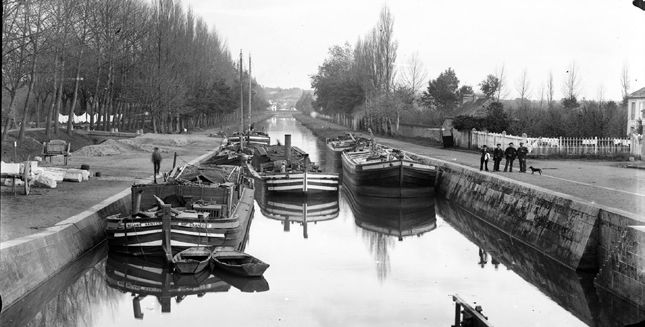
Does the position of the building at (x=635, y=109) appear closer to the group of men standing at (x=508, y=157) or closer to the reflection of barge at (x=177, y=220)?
the group of men standing at (x=508, y=157)

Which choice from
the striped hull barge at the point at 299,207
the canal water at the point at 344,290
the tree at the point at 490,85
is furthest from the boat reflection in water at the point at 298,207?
the tree at the point at 490,85

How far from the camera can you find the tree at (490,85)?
92.1 meters

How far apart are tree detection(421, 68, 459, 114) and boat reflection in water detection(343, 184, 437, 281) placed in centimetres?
5727

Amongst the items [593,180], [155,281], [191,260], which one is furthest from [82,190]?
[593,180]

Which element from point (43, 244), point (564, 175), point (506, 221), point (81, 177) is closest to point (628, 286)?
point (506, 221)

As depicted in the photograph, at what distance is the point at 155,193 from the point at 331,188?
47.2ft

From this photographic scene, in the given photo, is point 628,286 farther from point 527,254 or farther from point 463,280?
point 527,254

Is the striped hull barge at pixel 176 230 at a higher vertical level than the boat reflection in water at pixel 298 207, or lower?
higher

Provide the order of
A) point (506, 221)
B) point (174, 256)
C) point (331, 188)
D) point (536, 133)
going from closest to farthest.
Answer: point (174, 256) → point (506, 221) → point (331, 188) → point (536, 133)

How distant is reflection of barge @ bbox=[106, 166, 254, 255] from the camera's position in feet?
62.7

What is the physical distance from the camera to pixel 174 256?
18.6 metres

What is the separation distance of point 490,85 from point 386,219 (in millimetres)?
66271

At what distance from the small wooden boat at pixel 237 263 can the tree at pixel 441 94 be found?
252ft

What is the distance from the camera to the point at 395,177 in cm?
3578
